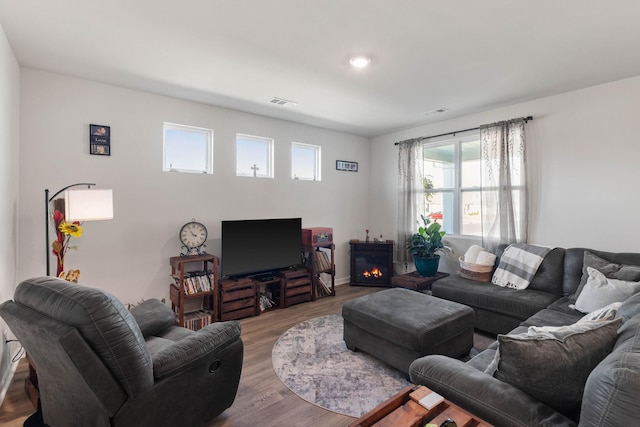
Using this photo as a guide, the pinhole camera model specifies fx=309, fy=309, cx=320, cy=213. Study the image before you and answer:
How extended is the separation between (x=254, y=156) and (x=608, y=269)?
3.95 m

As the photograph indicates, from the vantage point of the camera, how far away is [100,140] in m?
3.08

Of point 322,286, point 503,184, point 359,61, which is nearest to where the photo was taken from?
point 359,61

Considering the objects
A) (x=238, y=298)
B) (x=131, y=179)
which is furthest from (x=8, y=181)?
(x=238, y=298)

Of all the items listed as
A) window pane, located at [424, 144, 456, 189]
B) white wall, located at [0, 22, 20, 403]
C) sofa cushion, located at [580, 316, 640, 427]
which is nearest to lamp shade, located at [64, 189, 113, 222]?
white wall, located at [0, 22, 20, 403]

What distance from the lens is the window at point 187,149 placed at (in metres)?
3.57

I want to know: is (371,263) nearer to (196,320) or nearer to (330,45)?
(196,320)

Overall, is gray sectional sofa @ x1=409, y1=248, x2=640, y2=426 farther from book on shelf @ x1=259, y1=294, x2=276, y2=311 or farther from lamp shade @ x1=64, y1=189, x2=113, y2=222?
book on shelf @ x1=259, y1=294, x2=276, y2=311

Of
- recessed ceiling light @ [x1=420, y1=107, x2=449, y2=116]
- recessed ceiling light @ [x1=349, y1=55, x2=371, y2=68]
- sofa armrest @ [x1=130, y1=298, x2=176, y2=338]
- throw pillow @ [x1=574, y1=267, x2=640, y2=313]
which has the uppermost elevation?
recessed ceiling light @ [x1=420, y1=107, x2=449, y2=116]

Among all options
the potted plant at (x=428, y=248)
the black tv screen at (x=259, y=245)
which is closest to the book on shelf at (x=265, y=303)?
the black tv screen at (x=259, y=245)

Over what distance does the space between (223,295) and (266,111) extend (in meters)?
2.34

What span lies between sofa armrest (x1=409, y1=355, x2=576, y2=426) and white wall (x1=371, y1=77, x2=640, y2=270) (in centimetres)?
291

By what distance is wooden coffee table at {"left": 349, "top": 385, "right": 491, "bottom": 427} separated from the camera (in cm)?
111

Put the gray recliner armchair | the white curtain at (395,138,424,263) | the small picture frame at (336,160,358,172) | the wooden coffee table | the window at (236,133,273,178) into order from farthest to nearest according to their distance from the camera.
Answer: the small picture frame at (336,160,358,172) → the white curtain at (395,138,424,263) → the window at (236,133,273,178) → the gray recliner armchair → the wooden coffee table

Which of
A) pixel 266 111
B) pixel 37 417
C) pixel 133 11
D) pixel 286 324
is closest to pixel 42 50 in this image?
pixel 133 11
